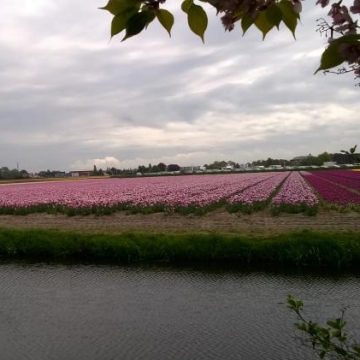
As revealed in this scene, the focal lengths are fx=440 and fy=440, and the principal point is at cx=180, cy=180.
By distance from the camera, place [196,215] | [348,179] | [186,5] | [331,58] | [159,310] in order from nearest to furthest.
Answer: [331,58] < [186,5] < [159,310] < [196,215] < [348,179]

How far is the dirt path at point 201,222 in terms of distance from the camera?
534 inches

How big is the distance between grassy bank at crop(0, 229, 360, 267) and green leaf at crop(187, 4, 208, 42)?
9.44 m

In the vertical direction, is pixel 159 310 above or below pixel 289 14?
below

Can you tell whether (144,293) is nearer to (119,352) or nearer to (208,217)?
(119,352)

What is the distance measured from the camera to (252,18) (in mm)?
911

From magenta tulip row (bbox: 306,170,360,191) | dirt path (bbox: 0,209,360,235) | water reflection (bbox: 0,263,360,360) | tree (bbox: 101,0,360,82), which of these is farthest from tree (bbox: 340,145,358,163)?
magenta tulip row (bbox: 306,170,360,191)

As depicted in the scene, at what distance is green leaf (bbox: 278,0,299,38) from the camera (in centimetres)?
90

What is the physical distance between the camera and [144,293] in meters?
8.12

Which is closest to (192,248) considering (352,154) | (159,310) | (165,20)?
(159,310)

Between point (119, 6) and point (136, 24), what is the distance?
0.05 metres

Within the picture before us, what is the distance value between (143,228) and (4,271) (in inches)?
206

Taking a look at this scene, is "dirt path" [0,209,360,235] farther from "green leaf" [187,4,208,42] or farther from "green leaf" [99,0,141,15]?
"green leaf" [99,0,141,15]

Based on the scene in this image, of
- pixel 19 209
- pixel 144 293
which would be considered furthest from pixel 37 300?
pixel 19 209

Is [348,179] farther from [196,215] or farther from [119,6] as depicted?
[119,6]
